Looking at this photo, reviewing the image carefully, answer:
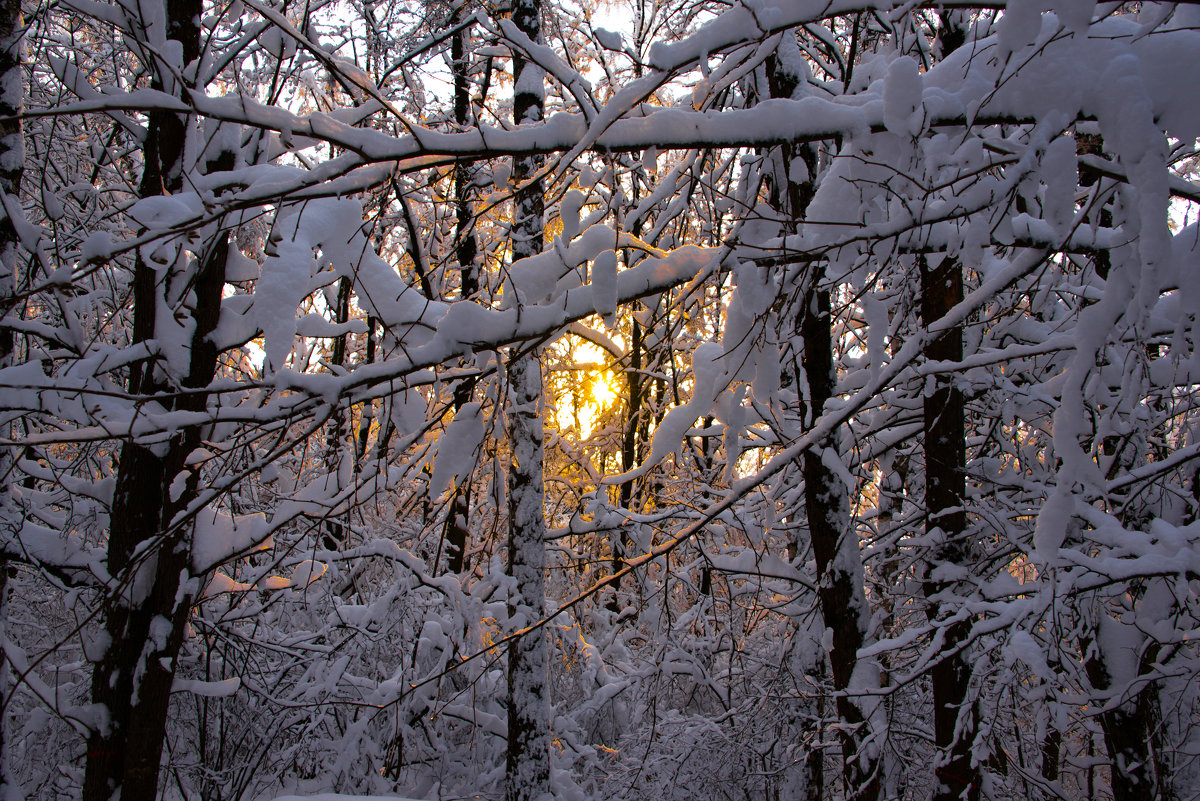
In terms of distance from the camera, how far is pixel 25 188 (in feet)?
19.0

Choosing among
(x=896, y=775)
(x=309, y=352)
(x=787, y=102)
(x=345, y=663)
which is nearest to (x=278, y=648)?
(x=345, y=663)

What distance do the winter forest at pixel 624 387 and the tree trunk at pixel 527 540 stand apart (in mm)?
27

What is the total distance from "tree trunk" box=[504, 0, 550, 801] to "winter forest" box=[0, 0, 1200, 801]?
0.09 ft

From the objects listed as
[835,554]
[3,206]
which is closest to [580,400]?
[835,554]

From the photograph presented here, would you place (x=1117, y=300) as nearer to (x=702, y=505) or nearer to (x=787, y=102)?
(x=787, y=102)

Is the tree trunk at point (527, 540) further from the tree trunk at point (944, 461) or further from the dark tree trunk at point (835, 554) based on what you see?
the tree trunk at point (944, 461)

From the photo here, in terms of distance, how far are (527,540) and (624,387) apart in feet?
4.51

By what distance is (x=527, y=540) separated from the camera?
4875mm

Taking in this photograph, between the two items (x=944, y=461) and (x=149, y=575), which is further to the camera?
(x=944, y=461)

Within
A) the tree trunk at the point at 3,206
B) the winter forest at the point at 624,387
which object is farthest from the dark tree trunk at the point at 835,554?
the tree trunk at the point at 3,206

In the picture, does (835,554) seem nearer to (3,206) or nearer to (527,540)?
(527,540)

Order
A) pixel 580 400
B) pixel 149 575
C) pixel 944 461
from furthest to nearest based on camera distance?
pixel 580 400 < pixel 944 461 < pixel 149 575

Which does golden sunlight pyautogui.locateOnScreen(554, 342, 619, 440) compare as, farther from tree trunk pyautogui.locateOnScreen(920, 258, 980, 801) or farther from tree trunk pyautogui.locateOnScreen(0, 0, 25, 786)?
tree trunk pyautogui.locateOnScreen(0, 0, 25, 786)

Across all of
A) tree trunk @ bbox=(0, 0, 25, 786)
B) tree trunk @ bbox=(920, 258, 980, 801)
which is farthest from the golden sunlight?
tree trunk @ bbox=(0, 0, 25, 786)
